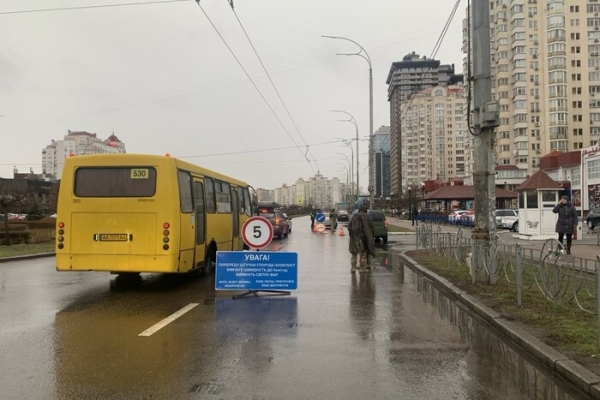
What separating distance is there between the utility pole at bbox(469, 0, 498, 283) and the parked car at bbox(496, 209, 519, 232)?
27.4 m

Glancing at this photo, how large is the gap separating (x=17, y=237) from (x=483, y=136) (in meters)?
21.0

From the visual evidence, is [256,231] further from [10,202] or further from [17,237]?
[10,202]

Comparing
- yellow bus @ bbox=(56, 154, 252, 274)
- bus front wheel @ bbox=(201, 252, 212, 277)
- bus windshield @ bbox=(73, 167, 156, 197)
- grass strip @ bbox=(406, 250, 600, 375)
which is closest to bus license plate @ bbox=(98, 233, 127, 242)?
yellow bus @ bbox=(56, 154, 252, 274)

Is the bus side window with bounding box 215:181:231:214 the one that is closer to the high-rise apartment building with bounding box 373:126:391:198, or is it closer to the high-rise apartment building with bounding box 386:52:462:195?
the high-rise apartment building with bounding box 373:126:391:198

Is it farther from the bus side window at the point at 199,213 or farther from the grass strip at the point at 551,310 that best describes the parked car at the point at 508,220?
the bus side window at the point at 199,213

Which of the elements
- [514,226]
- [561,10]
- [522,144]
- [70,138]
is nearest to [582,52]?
[561,10]

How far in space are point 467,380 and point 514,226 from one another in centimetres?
3328

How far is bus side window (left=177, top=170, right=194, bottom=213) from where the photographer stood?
10.1 m

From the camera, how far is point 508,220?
3584cm

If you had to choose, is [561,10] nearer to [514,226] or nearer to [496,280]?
[514,226]

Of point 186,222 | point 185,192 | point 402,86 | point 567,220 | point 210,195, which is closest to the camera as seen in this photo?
point 186,222

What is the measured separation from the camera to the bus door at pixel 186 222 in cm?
995

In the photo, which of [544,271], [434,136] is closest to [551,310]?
[544,271]

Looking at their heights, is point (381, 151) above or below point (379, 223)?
above
